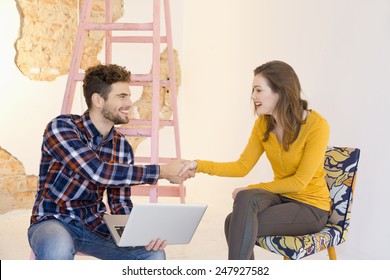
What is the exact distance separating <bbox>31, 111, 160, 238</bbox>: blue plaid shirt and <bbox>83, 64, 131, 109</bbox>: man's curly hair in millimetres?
154

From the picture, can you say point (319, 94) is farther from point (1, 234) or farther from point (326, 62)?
point (1, 234)

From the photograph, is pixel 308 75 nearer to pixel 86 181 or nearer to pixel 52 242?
pixel 86 181

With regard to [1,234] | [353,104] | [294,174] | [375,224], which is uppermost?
[353,104]

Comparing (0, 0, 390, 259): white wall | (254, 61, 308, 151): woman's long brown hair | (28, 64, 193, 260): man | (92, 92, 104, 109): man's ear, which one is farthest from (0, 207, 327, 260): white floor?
(92, 92, 104, 109): man's ear

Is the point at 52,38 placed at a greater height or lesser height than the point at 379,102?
greater

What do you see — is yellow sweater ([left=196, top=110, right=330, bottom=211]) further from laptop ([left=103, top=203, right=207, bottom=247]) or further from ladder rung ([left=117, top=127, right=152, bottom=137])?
laptop ([left=103, top=203, right=207, bottom=247])

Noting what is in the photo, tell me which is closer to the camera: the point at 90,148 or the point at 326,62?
the point at 90,148

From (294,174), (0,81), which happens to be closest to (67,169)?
(294,174)


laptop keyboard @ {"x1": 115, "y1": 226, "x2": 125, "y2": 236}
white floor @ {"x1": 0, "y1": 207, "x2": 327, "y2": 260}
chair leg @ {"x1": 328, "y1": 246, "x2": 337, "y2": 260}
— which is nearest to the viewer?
laptop keyboard @ {"x1": 115, "y1": 226, "x2": 125, "y2": 236}

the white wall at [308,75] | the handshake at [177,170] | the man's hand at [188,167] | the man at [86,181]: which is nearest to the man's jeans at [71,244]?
the man at [86,181]

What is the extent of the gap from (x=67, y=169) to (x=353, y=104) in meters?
1.83

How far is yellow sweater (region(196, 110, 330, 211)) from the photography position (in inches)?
95.7

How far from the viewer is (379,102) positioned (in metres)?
3.20

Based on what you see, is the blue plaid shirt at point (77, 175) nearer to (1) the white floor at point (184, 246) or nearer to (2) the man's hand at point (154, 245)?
(2) the man's hand at point (154, 245)
